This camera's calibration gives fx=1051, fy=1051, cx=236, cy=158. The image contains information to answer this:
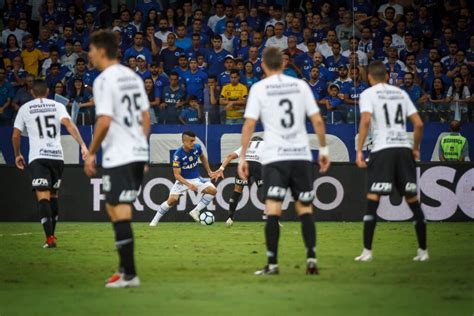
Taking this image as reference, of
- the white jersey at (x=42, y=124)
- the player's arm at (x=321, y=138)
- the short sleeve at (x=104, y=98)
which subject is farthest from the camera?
the white jersey at (x=42, y=124)

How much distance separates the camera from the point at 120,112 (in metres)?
10.4

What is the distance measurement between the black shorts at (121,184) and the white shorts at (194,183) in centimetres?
1036

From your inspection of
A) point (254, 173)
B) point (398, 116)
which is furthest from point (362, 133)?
point (254, 173)

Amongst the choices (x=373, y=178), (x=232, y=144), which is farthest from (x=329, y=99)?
(x=373, y=178)

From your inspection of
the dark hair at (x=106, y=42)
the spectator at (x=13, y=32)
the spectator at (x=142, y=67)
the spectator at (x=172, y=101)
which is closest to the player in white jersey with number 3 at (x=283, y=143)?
the dark hair at (x=106, y=42)

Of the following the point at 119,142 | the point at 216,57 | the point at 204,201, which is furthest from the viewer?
the point at 216,57

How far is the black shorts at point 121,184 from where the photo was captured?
10266 millimetres

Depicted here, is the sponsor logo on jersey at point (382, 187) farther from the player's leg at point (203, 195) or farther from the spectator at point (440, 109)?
the spectator at point (440, 109)

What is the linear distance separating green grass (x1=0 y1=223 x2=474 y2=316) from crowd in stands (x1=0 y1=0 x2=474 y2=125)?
17.4ft

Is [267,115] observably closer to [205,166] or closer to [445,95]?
[205,166]

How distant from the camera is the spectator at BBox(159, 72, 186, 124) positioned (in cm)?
2267

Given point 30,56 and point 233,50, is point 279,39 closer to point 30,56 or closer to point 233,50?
point 233,50

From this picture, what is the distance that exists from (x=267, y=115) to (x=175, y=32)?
51.6ft

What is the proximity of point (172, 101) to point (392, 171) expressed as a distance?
11.5 m
